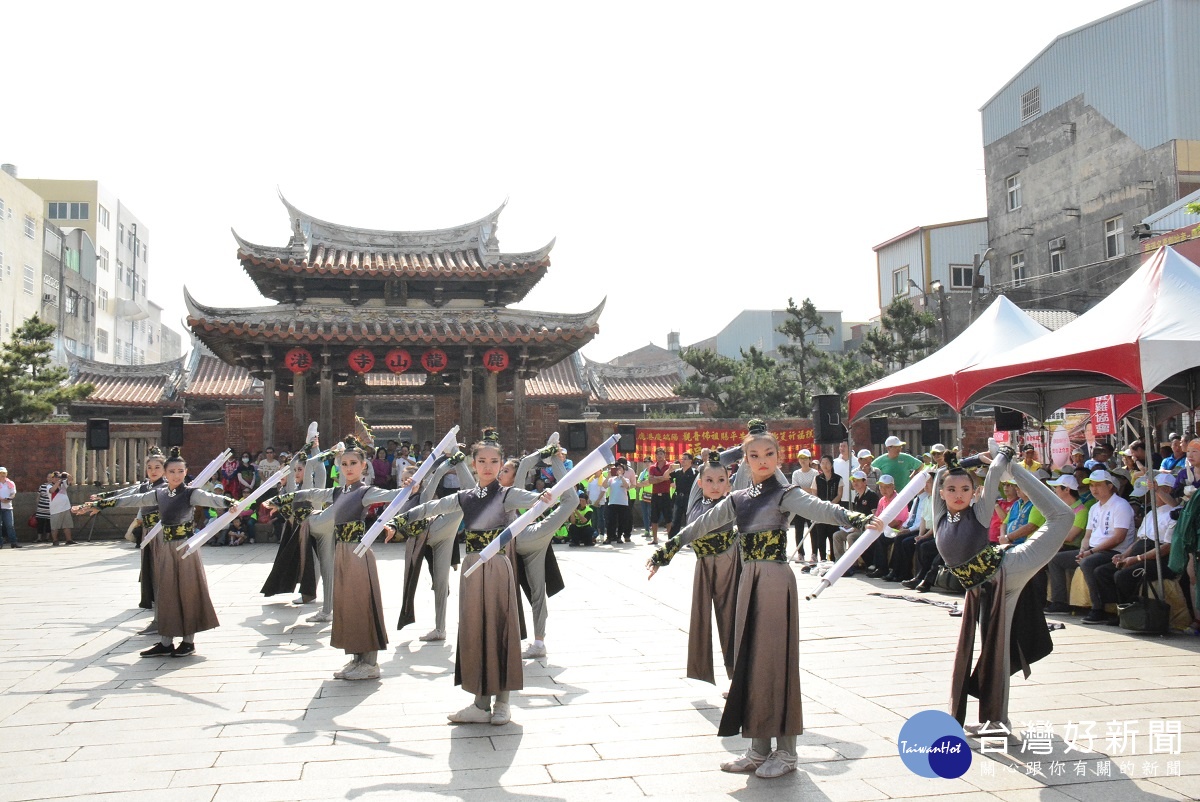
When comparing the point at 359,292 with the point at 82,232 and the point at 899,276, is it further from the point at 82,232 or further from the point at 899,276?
the point at 82,232

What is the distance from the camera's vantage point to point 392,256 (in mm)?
19656

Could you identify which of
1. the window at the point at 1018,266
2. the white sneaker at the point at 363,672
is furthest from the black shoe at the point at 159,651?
the window at the point at 1018,266

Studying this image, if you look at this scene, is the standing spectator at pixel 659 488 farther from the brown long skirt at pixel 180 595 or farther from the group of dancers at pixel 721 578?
the brown long skirt at pixel 180 595

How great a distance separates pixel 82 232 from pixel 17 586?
33.8 meters

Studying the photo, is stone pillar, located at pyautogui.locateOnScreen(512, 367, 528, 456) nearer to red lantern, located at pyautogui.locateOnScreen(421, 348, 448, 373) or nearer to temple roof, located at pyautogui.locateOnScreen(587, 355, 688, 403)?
red lantern, located at pyautogui.locateOnScreen(421, 348, 448, 373)

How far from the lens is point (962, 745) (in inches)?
175

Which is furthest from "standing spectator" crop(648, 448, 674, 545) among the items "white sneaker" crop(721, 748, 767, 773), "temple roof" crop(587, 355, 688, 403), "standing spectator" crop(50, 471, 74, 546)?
"white sneaker" crop(721, 748, 767, 773)

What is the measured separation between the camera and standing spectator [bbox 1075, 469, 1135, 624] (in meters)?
8.14

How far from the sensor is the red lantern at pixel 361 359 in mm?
17891

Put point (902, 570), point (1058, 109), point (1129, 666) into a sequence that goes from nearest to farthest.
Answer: point (1129, 666)
point (902, 570)
point (1058, 109)

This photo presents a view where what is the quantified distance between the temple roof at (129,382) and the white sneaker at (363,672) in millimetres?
22862

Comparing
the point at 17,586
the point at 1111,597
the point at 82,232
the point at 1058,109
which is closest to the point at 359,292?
the point at 17,586

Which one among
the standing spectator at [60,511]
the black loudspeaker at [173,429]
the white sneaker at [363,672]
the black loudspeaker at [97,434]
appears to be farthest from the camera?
the black loudspeaker at [173,429]

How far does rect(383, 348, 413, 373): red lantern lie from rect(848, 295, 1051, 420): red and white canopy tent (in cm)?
905
